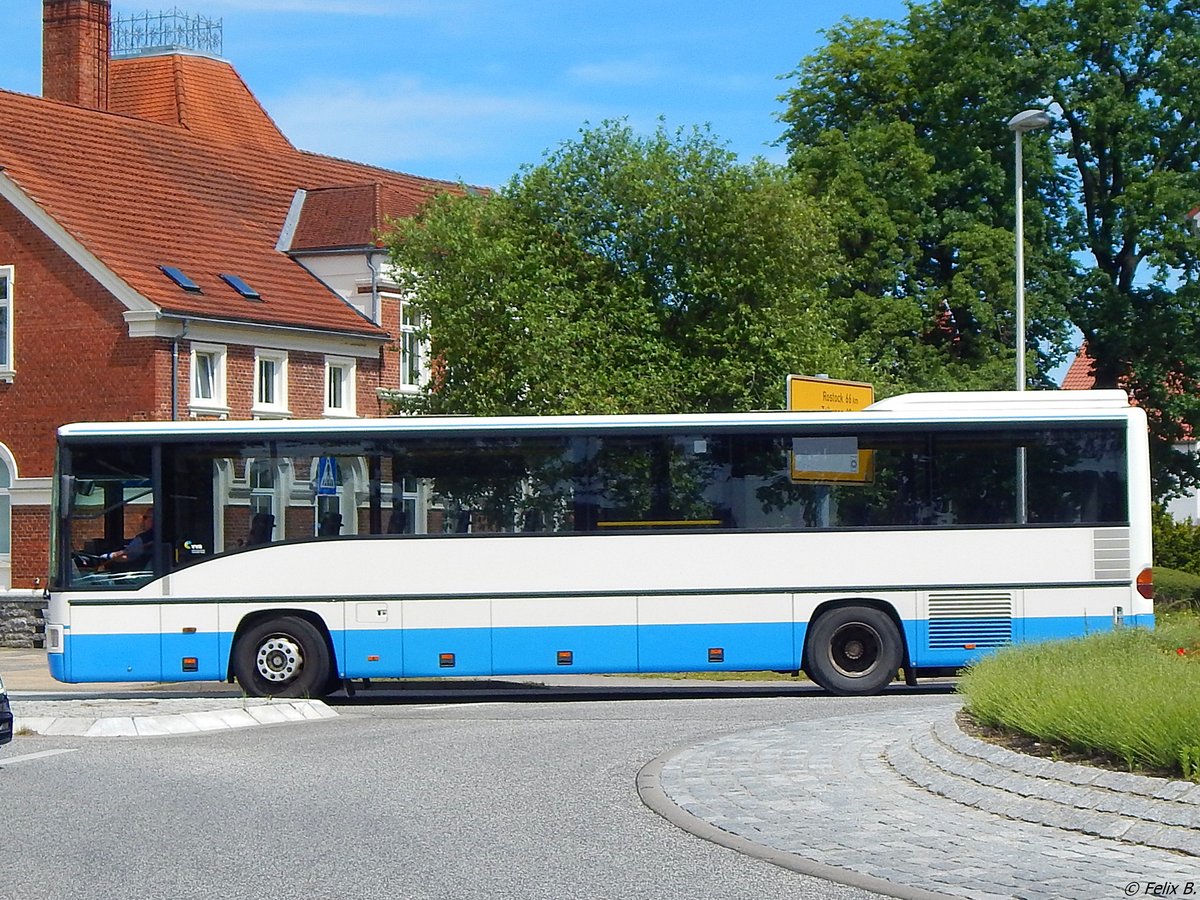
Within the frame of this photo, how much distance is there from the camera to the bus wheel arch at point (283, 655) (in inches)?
811

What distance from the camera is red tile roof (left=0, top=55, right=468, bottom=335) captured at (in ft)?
134

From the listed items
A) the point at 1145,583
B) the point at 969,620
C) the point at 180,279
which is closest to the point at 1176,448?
the point at 180,279

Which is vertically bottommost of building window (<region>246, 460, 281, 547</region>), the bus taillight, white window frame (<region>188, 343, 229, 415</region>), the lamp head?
the bus taillight

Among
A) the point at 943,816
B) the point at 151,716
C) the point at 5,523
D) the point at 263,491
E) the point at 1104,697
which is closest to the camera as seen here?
the point at 943,816

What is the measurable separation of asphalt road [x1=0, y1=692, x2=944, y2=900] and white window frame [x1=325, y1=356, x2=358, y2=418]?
26.9 m

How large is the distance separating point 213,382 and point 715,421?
21994 mm

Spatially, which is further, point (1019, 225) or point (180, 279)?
point (180, 279)

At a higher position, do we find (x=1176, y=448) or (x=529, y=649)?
(x=1176, y=448)

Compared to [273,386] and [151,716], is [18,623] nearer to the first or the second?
[273,386]

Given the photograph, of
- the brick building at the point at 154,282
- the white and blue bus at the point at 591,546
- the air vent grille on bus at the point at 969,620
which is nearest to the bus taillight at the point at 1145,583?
the white and blue bus at the point at 591,546

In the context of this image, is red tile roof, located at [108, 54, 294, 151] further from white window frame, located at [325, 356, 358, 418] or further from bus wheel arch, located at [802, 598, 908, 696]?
bus wheel arch, located at [802, 598, 908, 696]

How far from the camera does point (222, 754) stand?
1491 cm

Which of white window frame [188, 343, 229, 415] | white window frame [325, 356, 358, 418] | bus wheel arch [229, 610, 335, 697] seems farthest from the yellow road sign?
white window frame [325, 356, 358, 418]

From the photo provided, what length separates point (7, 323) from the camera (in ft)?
134
